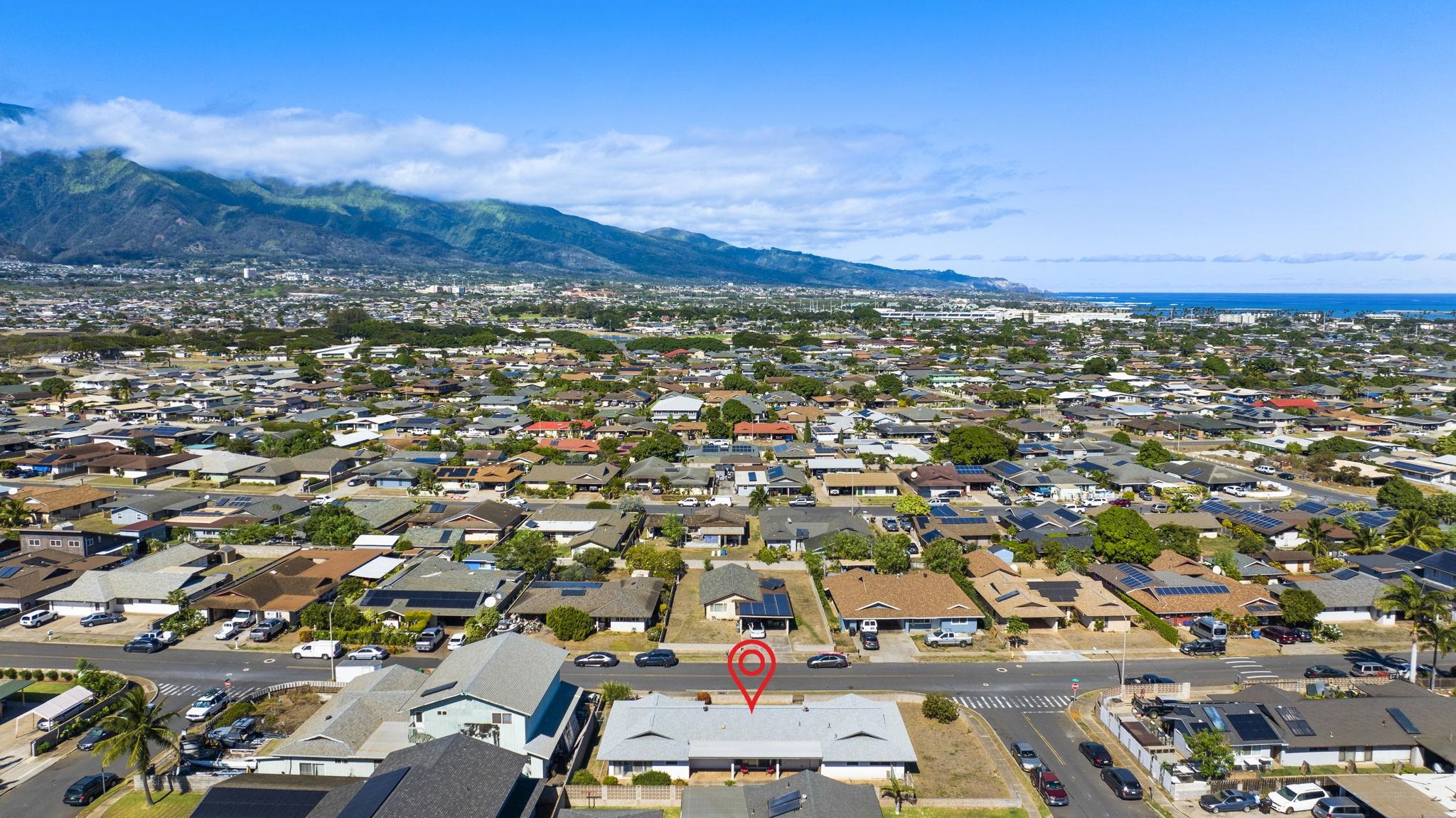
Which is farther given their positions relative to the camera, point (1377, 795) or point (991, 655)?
point (991, 655)

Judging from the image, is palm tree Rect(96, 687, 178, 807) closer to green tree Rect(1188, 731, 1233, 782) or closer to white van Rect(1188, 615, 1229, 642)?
green tree Rect(1188, 731, 1233, 782)

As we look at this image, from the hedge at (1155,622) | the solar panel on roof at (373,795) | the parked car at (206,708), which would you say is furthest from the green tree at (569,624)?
the hedge at (1155,622)

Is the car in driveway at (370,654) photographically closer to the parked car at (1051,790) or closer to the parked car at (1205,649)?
the parked car at (1051,790)

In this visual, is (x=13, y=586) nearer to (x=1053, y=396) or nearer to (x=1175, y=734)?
(x=1175, y=734)

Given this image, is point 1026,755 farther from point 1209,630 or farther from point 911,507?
point 911,507

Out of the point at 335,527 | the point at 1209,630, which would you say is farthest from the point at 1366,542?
the point at 335,527

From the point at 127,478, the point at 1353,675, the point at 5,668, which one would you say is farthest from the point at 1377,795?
the point at 127,478
